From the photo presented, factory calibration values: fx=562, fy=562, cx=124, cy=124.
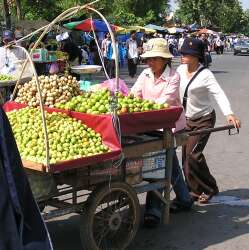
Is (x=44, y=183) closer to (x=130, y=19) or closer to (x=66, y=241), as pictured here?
(x=66, y=241)

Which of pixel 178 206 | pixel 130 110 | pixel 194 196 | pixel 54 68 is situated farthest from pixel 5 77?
pixel 130 110

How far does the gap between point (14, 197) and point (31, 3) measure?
24.8 m

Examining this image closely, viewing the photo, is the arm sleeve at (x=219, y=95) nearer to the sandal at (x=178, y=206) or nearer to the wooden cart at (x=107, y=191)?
the wooden cart at (x=107, y=191)

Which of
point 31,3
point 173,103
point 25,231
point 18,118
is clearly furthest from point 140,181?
point 31,3

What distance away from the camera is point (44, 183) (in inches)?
159

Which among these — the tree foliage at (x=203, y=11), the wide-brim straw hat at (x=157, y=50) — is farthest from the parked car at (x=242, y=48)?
the wide-brim straw hat at (x=157, y=50)

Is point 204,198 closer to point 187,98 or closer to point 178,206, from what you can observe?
point 178,206

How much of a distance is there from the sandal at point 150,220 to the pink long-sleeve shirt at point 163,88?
2.69 feet

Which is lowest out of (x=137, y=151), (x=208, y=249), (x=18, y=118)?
(x=208, y=249)

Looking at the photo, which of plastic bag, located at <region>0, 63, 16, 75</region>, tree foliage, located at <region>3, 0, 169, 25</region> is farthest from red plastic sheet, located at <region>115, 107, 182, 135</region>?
tree foliage, located at <region>3, 0, 169, 25</region>

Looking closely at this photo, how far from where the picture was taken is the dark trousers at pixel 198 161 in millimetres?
5625

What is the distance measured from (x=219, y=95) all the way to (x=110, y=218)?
1698 mm

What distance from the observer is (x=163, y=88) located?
16.6 ft

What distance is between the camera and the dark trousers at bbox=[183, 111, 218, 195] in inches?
221
